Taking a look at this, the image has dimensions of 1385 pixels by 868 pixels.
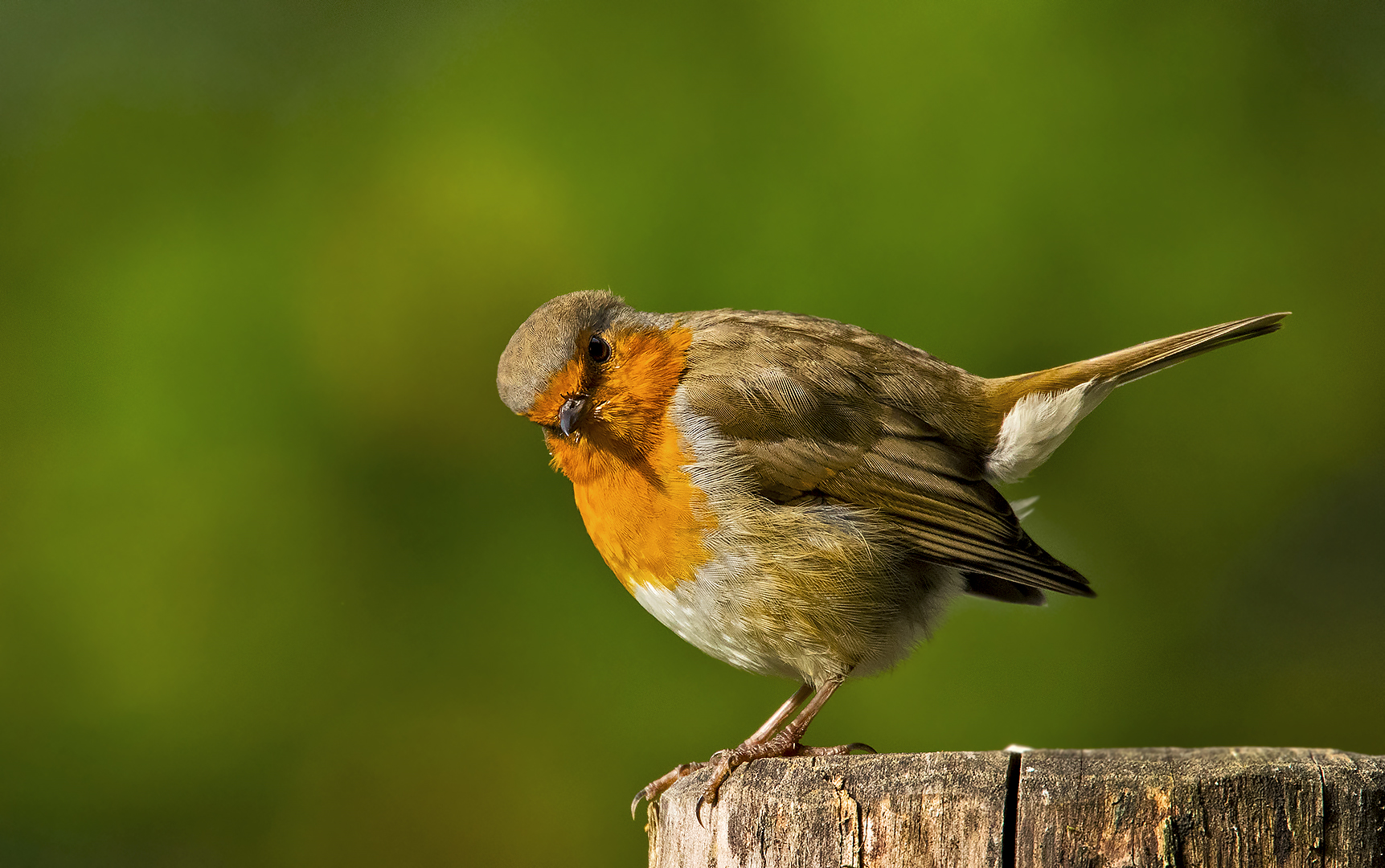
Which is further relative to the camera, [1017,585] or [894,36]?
[894,36]

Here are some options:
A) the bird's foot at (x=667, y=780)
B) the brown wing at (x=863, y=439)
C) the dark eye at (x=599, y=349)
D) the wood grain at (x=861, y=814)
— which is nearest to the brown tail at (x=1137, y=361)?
the brown wing at (x=863, y=439)

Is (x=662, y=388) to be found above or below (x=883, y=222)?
below

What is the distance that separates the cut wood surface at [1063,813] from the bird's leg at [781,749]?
21 cm

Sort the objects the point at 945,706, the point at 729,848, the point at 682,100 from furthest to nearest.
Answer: the point at 682,100
the point at 945,706
the point at 729,848

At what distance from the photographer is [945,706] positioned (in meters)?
4.39

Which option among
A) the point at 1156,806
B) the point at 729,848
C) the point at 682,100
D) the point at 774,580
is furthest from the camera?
the point at 682,100

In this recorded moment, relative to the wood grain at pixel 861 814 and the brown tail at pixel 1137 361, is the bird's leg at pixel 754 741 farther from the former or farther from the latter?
the brown tail at pixel 1137 361

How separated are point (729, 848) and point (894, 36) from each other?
368 cm

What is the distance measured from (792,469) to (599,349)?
558 mm

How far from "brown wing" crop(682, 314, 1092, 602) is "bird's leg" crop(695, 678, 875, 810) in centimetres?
44

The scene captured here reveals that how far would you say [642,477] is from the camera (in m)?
2.94

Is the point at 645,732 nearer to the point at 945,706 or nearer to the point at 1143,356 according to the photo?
the point at 945,706

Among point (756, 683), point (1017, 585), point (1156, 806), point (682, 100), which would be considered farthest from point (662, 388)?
point (682, 100)

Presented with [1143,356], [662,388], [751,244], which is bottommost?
[662,388]
